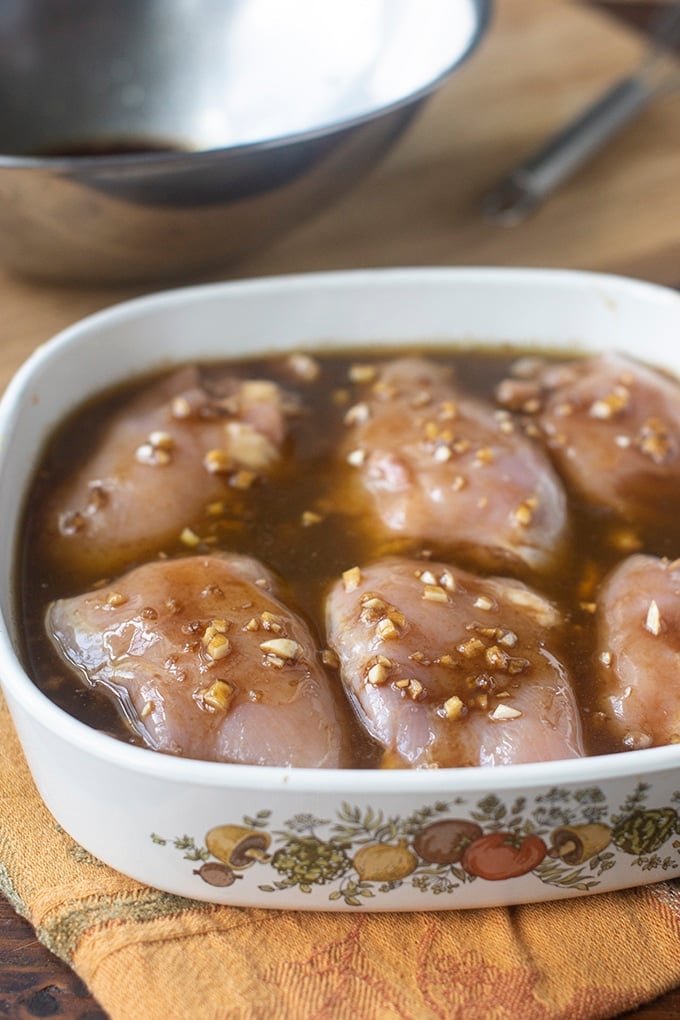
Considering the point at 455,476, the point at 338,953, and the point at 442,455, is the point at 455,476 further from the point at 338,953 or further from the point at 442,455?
the point at 338,953

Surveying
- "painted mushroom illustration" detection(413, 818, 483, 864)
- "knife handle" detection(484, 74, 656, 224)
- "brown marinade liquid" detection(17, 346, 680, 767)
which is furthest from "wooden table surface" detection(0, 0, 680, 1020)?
"painted mushroom illustration" detection(413, 818, 483, 864)

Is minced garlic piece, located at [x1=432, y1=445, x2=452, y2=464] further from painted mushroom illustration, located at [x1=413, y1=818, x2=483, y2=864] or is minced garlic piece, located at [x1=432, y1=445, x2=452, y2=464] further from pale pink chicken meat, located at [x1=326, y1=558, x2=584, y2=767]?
painted mushroom illustration, located at [x1=413, y1=818, x2=483, y2=864]

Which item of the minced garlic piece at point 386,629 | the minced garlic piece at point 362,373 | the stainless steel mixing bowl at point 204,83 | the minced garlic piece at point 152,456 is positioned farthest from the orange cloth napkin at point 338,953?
the stainless steel mixing bowl at point 204,83

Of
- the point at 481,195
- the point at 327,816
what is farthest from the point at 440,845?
the point at 481,195

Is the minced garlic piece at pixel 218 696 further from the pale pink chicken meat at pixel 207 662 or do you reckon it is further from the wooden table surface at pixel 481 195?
the wooden table surface at pixel 481 195

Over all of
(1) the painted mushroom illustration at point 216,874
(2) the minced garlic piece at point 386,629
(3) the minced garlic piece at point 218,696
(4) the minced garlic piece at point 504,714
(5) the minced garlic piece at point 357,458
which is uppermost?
(3) the minced garlic piece at point 218,696

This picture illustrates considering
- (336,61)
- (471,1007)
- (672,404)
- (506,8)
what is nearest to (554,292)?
(672,404)
